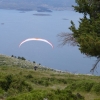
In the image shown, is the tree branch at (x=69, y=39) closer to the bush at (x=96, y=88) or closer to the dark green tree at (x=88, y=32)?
the dark green tree at (x=88, y=32)

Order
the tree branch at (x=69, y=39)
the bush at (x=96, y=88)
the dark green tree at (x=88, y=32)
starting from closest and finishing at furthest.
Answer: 1. the bush at (x=96, y=88)
2. the dark green tree at (x=88, y=32)
3. the tree branch at (x=69, y=39)

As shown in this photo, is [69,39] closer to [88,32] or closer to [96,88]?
[88,32]

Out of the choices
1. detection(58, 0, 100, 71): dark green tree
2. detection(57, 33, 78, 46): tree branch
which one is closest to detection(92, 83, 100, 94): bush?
detection(58, 0, 100, 71): dark green tree

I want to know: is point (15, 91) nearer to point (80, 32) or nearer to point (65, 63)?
point (80, 32)

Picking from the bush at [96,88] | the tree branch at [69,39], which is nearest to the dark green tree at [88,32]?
the tree branch at [69,39]

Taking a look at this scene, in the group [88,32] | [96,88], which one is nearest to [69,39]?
[88,32]

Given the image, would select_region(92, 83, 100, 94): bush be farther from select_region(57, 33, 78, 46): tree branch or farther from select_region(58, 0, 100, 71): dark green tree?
select_region(57, 33, 78, 46): tree branch

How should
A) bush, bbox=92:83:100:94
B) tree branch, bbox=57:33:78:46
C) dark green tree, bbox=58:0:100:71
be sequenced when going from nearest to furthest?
bush, bbox=92:83:100:94
dark green tree, bbox=58:0:100:71
tree branch, bbox=57:33:78:46

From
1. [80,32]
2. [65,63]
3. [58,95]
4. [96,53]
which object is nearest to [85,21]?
[80,32]
